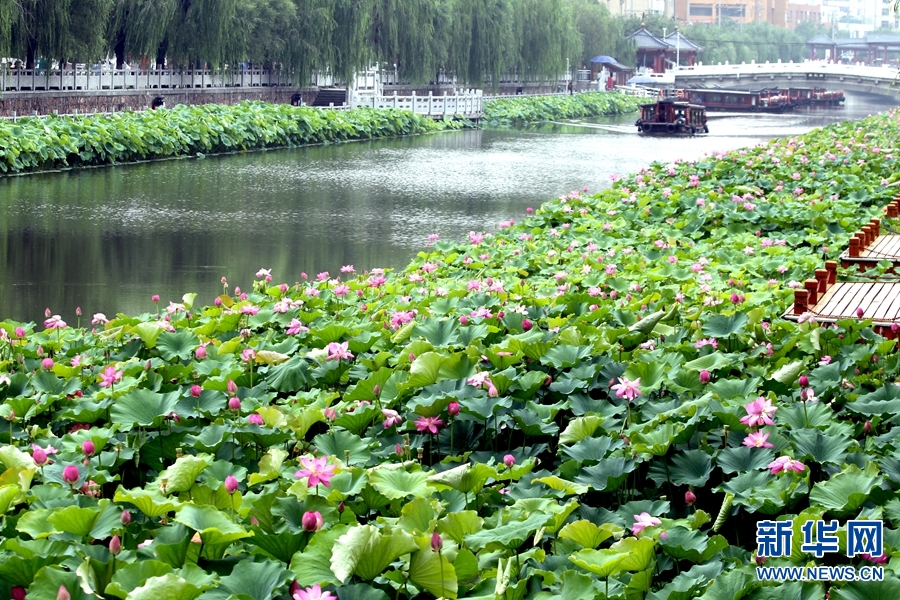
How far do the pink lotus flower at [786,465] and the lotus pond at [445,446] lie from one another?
0.01 metres

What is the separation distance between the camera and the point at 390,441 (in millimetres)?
3934

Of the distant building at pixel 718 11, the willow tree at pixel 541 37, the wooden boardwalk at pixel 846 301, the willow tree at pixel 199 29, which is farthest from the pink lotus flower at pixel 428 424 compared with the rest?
the distant building at pixel 718 11

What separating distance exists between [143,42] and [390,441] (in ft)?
77.8

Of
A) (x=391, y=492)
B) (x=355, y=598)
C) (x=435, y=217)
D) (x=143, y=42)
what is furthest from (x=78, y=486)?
(x=143, y=42)

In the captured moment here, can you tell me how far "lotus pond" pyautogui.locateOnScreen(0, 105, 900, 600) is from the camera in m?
2.82

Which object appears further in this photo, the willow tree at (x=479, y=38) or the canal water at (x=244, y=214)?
the willow tree at (x=479, y=38)

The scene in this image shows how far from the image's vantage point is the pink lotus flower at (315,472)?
3.12m

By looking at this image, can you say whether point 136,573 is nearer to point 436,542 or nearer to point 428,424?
point 436,542

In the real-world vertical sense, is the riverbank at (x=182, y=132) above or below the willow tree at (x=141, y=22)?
below

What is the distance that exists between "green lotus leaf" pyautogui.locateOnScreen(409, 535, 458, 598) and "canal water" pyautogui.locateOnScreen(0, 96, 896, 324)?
21.5 feet

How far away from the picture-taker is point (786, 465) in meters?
3.21

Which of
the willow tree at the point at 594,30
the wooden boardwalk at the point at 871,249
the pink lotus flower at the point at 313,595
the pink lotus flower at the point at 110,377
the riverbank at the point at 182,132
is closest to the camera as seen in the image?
the pink lotus flower at the point at 313,595

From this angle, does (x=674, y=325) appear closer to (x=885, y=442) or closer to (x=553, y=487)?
(x=885, y=442)

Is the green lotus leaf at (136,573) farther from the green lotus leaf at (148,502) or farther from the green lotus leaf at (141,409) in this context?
the green lotus leaf at (141,409)
